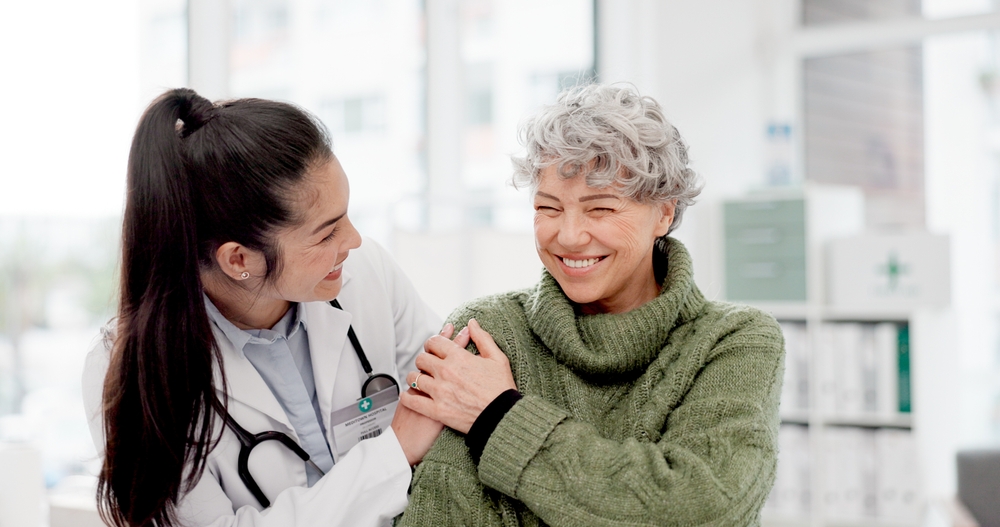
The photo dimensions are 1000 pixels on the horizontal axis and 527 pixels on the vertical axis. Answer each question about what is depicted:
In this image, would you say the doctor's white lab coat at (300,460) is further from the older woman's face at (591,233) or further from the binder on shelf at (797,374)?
the binder on shelf at (797,374)

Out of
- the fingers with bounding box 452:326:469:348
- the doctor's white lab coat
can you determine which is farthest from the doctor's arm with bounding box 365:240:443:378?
the fingers with bounding box 452:326:469:348

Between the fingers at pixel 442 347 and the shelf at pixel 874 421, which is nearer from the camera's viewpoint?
the fingers at pixel 442 347

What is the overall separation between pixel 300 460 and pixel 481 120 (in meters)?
2.30

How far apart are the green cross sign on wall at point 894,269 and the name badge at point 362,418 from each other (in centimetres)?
238

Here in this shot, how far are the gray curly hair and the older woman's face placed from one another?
24mm

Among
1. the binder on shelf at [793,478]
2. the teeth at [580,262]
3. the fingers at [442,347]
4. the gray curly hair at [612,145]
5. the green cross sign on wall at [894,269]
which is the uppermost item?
the gray curly hair at [612,145]

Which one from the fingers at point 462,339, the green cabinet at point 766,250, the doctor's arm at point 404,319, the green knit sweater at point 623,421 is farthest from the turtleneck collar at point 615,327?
the green cabinet at point 766,250

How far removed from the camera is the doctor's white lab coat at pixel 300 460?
140 centimetres

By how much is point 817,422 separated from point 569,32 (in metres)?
2.08

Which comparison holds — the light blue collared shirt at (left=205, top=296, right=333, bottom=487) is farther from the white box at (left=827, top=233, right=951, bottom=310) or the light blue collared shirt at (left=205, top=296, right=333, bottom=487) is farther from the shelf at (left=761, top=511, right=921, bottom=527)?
the white box at (left=827, top=233, right=951, bottom=310)

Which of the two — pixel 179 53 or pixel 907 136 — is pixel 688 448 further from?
pixel 907 136

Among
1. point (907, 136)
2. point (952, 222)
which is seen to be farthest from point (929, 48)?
point (952, 222)

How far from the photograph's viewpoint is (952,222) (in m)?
3.83

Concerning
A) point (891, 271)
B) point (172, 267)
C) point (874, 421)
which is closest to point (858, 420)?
point (874, 421)
